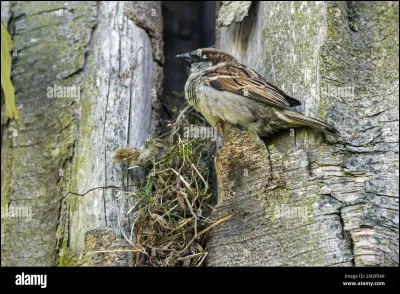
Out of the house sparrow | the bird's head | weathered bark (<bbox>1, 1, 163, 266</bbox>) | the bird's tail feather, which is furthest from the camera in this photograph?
the bird's head

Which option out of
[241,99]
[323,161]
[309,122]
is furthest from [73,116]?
[323,161]

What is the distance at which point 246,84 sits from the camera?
473cm

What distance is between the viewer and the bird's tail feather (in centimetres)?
410

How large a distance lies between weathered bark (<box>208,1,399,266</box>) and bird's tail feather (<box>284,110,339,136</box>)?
0.22 ft

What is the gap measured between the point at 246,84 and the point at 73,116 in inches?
55.4

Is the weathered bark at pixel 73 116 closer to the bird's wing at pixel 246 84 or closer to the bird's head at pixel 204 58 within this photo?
the bird's head at pixel 204 58

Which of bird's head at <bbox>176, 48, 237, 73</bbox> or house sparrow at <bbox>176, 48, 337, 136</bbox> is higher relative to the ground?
bird's head at <bbox>176, 48, 237, 73</bbox>

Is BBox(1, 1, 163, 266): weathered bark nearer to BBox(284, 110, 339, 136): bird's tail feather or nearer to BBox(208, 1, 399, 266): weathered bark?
BBox(208, 1, 399, 266): weathered bark

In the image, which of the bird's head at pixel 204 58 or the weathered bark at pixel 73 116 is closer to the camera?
the weathered bark at pixel 73 116

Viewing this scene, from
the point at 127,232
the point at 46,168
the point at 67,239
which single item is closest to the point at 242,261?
the point at 127,232

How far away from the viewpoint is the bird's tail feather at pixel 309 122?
13.4ft

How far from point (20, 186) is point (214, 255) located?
1825mm

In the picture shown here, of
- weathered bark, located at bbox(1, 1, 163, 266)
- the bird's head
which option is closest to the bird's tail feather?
the bird's head

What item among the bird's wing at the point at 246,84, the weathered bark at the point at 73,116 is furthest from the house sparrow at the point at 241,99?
the weathered bark at the point at 73,116
